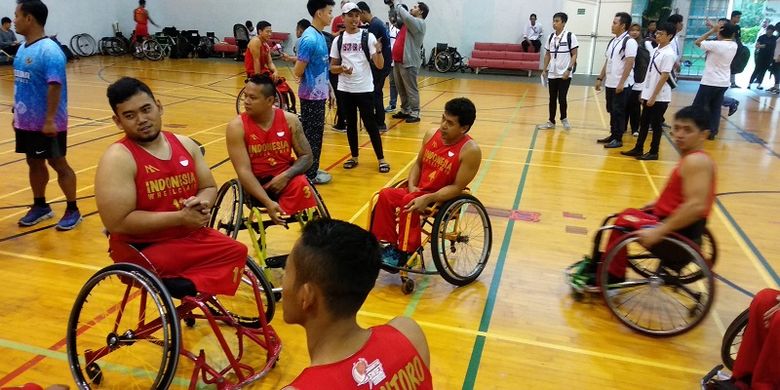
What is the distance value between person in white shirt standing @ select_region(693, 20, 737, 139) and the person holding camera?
11.2 feet

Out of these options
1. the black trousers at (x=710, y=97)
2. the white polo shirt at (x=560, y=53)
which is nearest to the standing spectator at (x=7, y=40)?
the white polo shirt at (x=560, y=53)

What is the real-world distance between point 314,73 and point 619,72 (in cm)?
373

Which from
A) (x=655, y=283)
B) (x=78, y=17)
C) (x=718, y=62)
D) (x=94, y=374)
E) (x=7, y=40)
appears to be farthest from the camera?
(x=78, y=17)

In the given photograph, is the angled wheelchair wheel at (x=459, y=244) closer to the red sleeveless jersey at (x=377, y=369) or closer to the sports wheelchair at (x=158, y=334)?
the sports wheelchair at (x=158, y=334)

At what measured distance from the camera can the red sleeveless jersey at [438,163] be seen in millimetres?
3172

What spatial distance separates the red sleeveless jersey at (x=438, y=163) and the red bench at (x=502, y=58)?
1102cm

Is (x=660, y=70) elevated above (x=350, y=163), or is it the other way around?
(x=660, y=70)

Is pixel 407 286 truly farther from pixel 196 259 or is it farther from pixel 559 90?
pixel 559 90

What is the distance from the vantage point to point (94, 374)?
235 cm

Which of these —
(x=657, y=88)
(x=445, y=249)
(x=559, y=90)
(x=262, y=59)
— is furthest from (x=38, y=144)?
(x=559, y=90)

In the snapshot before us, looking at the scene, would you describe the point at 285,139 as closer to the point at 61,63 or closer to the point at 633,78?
the point at 61,63

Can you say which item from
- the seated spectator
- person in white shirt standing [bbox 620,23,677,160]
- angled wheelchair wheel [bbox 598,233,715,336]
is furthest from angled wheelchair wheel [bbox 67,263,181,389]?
person in white shirt standing [bbox 620,23,677,160]

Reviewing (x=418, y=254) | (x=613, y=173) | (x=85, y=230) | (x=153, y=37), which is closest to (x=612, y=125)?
(x=613, y=173)

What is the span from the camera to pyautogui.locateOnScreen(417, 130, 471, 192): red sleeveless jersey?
3.17 m
